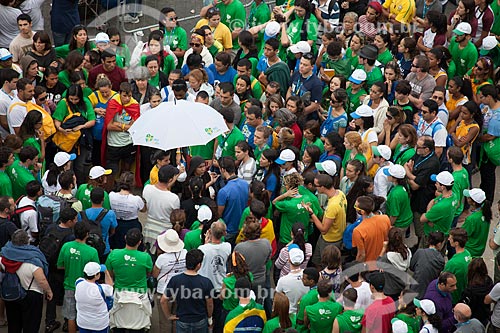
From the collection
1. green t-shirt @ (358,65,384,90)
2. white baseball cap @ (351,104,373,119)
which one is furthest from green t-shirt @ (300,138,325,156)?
green t-shirt @ (358,65,384,90)

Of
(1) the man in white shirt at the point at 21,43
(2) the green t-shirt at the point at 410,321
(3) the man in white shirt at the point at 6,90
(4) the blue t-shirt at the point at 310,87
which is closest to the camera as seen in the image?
(2) the green t-shirt at the point at 410,321

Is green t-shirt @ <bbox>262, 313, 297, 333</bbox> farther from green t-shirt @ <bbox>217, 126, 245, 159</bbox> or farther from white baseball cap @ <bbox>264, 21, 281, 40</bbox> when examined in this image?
white baseball cap @ <bbox>264, 21, 281, 40</bbox>

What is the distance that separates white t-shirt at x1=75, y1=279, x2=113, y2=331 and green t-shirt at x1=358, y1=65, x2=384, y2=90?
5480 mm

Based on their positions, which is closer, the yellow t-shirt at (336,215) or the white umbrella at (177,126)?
the yellow t-shirt at (336,215)

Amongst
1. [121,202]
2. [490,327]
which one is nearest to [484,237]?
[490,327]

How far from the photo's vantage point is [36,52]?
13.9m

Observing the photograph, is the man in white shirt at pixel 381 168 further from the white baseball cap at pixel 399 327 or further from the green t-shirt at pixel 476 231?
the white baseball cap at pixel 399 327

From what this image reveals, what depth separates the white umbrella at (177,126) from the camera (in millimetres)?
11539

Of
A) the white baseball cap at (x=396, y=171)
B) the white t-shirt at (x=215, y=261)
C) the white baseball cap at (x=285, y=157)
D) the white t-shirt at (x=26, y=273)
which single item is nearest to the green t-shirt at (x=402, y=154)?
the white baseball cap at (x=396, y=171)

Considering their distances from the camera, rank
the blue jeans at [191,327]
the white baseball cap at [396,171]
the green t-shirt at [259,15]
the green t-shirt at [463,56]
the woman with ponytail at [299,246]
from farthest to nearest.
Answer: the green t-shirt at [259,15], the green t-shirt at [463,56], the white baseball cap at [396,171], the woman with ponytail at [299,246], the blue jeans at [191,327]

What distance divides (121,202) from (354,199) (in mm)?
2663

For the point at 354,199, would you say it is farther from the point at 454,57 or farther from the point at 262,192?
the point at 454,57

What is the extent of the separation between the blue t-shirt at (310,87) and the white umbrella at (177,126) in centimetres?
191

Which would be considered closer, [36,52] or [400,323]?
[400,323]
